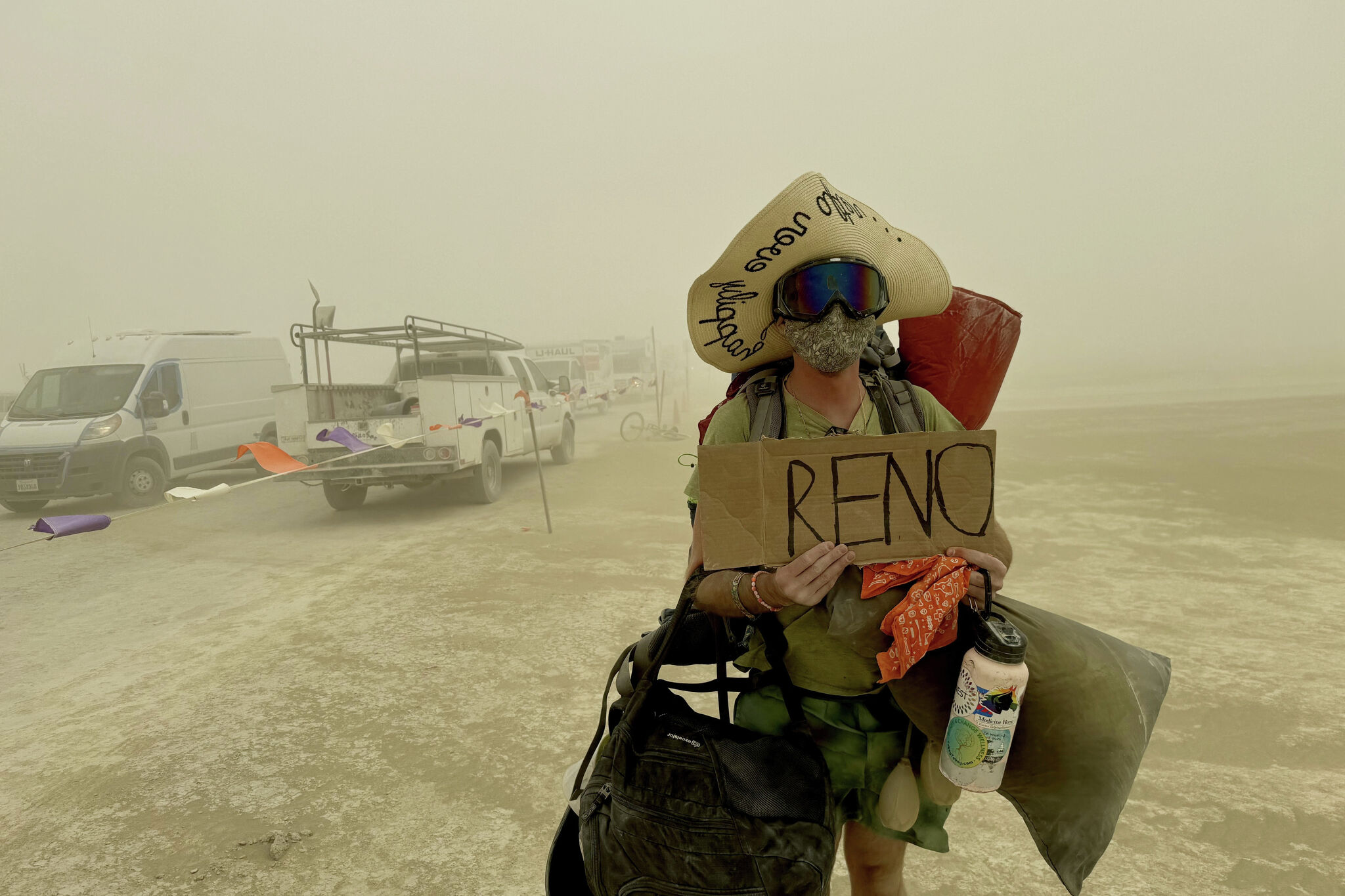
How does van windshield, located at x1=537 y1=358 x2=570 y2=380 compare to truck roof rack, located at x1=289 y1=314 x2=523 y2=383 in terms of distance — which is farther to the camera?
van windshield, located at x1=537 y1=358 x2=570 y2=380

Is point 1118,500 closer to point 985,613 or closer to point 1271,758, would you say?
point 1271,758

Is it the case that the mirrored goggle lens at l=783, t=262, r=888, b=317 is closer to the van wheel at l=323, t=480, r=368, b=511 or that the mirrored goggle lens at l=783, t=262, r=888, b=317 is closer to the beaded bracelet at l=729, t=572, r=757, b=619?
the beaded bracelet at l=729, t=572, r=757, b=619

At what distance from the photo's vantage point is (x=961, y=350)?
6.24 ft

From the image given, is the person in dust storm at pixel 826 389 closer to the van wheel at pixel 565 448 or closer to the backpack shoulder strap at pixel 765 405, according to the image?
the backpack shoulder strap at pixel 765 405

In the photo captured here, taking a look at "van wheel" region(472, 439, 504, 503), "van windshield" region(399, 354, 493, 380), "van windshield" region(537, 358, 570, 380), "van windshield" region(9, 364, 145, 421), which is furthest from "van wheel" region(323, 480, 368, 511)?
"van windshield" region(537, 358, 570, 380)

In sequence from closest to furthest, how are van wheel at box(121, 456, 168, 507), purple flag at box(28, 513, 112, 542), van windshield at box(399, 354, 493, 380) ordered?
1. purple flag at box(28, 513, 112, 542)
2. van wheel at box(121, 456, 168, 507)
3. van windshield at box(399, 354, 493, 380)

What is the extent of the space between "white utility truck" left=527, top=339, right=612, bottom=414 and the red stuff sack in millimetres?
21506

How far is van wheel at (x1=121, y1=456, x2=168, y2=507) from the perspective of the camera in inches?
378

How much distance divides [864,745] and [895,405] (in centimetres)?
81

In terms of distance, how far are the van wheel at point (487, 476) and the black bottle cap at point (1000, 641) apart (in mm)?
8484

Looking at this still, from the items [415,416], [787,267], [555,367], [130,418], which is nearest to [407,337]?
[415,416]

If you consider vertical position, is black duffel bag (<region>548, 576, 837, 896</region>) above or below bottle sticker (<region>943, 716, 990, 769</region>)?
below

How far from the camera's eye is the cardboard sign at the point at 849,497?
141 centimetres

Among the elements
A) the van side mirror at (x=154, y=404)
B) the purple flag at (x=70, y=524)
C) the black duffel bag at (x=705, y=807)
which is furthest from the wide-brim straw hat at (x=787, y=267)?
the van side mirror at (x=154, y=404)
